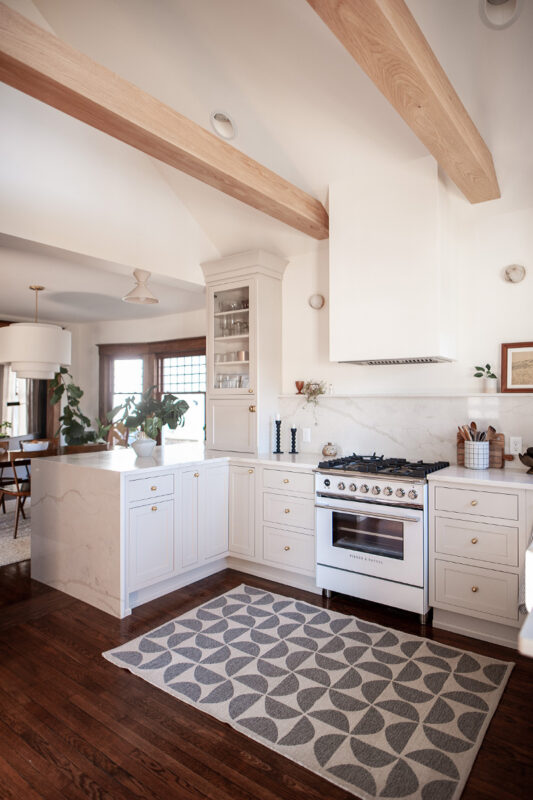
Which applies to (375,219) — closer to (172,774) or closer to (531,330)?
(531,330)

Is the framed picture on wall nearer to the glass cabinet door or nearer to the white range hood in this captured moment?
the white range hood

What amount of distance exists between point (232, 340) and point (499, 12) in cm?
293

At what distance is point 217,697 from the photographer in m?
2.35

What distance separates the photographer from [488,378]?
340 centimetres

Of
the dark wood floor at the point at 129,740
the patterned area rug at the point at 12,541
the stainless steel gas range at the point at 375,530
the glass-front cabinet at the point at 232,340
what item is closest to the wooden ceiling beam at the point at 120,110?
the glass-front cabinet at the point at 232,340

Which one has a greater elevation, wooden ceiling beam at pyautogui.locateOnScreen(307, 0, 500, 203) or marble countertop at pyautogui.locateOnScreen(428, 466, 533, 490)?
wooden ceiling beam at pyautogui.locateOnScreen(307, 0, 500, 203)

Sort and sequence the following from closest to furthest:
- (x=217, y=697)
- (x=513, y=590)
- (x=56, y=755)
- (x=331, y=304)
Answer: (x=56, y=755) < (x=217, y=697) < (x=513, y=590) < (x=331, y=304)

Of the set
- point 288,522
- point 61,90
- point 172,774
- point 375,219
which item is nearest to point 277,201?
point 375,219

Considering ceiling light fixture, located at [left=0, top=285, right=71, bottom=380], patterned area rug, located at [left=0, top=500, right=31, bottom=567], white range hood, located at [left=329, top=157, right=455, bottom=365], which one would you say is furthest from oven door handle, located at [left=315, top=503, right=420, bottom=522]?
ceiling light fixture, located at [left=0, top=285, right=71, bottom=380]

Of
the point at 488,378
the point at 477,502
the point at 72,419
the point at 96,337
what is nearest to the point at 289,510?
the point at 477,502

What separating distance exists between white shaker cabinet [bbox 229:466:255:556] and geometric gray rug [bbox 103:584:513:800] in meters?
0.66

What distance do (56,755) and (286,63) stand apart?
3695 millimetres

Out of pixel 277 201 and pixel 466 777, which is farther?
pixel 277 201

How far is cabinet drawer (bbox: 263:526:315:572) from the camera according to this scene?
11.7ft
